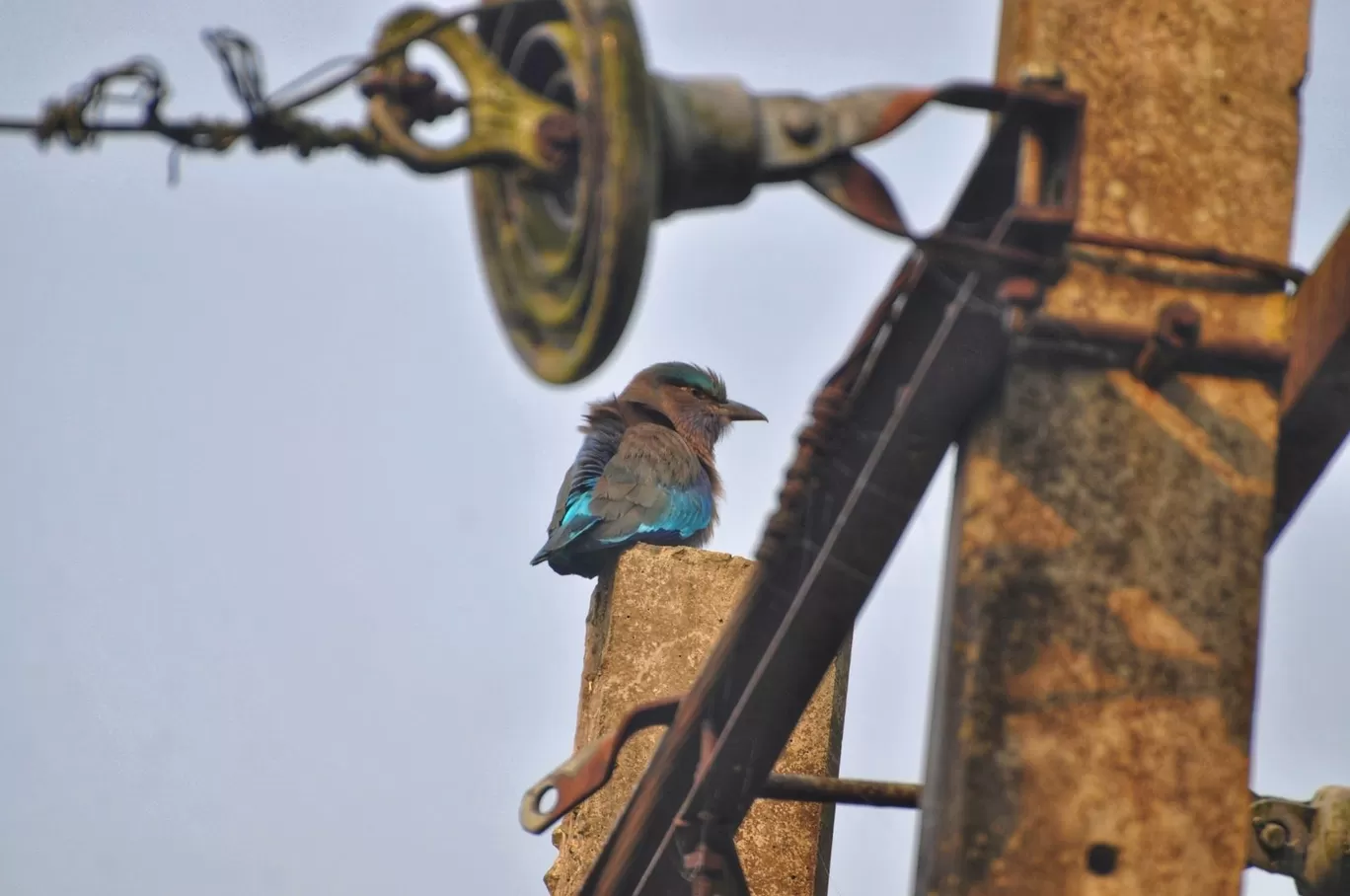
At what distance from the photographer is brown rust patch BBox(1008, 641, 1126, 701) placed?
313 centimetres

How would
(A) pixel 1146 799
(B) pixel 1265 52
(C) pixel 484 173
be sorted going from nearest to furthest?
1. (A) pixel 1146 799
2. (B) pixel 1265 52
3. (C) pixel 484 173

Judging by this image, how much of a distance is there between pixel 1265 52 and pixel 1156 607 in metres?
0.93

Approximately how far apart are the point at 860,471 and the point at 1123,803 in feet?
2.64

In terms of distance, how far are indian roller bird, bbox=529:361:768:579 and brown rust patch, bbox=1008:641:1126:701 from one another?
6.17 meters

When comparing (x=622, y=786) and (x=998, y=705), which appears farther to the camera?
(x=622, y=786)

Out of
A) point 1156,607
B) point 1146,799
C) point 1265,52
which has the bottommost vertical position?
point 1146,799

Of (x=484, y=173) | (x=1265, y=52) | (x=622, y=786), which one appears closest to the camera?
(x=1265, y=52)

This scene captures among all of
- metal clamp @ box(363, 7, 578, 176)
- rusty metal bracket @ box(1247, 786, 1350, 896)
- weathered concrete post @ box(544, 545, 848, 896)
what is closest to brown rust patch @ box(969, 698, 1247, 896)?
metal clamp @ box(363, 7, 578, 176)

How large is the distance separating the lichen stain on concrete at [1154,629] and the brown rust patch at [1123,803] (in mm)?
74

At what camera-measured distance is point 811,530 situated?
3727 millimetres

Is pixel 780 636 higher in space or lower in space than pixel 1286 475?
lower

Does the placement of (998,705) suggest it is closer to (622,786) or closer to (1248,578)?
(1248,578)

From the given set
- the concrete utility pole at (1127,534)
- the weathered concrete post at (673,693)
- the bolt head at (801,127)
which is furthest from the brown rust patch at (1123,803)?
the weathered concrete post at (673,693)

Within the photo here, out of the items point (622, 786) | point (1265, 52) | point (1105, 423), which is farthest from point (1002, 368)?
point (622, 786)
